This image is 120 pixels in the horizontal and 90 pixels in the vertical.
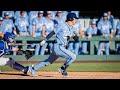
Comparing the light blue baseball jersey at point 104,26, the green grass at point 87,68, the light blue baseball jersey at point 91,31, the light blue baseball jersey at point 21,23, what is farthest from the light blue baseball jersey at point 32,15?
the light blue baseball jersey at point 104,26

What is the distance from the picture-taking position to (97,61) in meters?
9.41

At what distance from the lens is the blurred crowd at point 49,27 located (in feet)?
29.5

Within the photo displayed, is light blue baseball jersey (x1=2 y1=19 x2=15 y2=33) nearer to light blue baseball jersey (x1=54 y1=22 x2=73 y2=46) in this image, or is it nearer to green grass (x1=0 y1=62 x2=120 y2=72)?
green grass (x1=0 y1=62 x2=120 y2=72)

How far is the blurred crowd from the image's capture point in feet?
29.5

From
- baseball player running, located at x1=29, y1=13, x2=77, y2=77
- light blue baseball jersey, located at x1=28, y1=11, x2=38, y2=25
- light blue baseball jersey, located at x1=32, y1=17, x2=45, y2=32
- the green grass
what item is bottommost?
the green grass

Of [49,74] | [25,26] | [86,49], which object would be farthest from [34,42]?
[49,74]

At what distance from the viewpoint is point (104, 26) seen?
966 cm

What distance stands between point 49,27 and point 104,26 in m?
1.46

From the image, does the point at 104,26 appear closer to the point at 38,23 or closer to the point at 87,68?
the point at 38,23

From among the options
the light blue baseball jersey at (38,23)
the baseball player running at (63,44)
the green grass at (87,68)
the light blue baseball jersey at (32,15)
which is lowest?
the green grass at (87,68)

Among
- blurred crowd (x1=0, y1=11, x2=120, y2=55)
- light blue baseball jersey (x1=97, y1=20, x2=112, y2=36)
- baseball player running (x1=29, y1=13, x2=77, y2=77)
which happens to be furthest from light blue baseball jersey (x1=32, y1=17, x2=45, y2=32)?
baseball player running (x1=29, y1=13, x2=77, y2=77)

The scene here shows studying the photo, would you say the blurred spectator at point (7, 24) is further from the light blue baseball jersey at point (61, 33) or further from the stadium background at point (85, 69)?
the light blue baseball jersey at point (61, 33)
